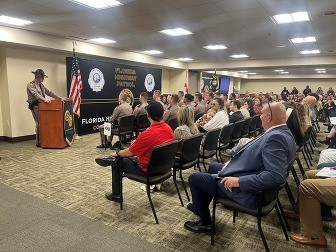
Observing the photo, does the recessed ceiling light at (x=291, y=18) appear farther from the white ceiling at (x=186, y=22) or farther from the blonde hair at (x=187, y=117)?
the blonde hair at (x=187, y=117)

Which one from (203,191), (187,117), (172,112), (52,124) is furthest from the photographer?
(172,112)

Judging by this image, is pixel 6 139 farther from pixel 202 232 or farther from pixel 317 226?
pixel 317 226

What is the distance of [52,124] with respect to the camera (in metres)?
5.64

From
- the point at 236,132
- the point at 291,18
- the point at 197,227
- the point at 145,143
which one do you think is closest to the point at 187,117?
the point at 145,143

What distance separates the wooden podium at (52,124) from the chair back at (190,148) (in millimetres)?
3648

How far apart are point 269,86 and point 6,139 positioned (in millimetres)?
20857

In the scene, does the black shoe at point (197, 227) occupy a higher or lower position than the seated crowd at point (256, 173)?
lower

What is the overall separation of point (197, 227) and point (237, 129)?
268 cm

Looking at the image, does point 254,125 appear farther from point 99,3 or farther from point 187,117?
point 99,3

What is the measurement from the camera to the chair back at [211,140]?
3639 mm

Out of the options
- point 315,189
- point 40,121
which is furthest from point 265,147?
point 40,121

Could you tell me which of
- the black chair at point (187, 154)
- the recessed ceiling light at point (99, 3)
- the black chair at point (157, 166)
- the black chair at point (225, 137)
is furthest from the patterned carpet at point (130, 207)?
the recessed ceiling light at point (99, 3)

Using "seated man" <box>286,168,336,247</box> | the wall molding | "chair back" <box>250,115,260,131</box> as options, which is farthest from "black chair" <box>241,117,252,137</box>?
the wall molding

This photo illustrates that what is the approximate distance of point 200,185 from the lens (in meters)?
2.30
